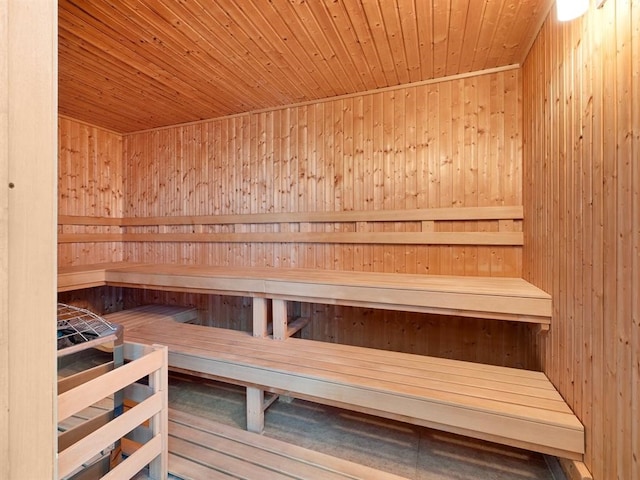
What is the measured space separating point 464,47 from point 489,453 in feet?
9.10

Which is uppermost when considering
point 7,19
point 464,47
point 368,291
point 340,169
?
point 464,47

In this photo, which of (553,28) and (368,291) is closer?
(553,28)

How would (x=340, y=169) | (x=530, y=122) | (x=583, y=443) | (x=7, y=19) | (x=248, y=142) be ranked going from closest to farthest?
(x=7, y=19) → (x=583, y=443) → (x=530, y=122) → (x=340, y=169) → (x=248, y=142)

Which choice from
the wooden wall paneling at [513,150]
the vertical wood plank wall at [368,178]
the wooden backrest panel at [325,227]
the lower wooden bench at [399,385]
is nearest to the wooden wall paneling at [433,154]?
the vertical wood plank wall at [368,178]

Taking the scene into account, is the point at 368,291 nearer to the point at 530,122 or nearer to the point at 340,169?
the point at 340,169

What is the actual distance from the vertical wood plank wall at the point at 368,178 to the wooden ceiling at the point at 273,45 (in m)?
0.25

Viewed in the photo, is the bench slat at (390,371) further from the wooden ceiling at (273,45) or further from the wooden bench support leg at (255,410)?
the wooden ceiling at (273,45)

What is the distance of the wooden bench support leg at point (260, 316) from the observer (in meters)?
2.43

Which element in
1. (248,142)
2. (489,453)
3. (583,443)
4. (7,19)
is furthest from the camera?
(248,142)

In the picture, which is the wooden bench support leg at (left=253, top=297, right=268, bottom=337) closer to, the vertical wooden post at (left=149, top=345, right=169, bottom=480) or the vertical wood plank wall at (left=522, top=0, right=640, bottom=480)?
the vertical wooden post at (left=149, top=345, right=169, bottom=480)

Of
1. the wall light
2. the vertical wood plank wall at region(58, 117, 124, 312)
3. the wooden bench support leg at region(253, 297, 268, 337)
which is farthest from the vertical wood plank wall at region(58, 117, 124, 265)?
the wall light

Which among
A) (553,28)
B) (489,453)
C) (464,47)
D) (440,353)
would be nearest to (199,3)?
(464,47)

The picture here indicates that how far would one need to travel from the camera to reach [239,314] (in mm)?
3381

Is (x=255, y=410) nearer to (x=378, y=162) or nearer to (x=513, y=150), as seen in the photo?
(x=378, y=162)
